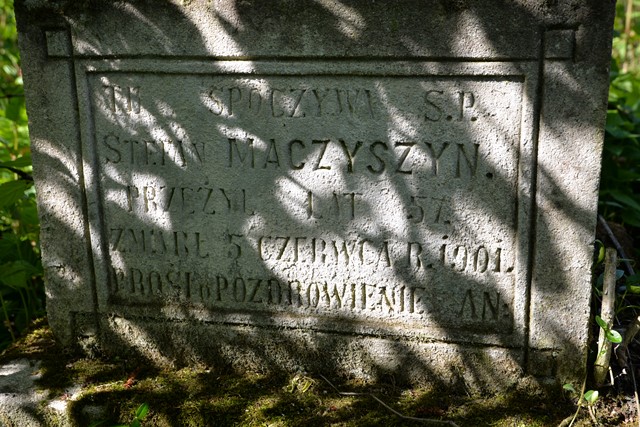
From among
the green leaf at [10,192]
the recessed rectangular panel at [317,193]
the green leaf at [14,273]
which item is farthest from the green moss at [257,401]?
the green leaf at [10,192]

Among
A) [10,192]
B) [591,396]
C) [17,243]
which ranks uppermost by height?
[10,192]

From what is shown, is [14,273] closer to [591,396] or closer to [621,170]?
[591,396]

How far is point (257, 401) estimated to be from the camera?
265cm

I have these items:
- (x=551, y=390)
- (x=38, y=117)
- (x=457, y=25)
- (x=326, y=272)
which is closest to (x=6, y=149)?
(x=38, y=117)

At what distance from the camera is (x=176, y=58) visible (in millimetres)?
2580

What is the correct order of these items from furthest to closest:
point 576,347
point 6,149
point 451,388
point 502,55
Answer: point 6,149 < point 451,388 < point 576,347 < point 502,55

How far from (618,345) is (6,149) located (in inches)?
148

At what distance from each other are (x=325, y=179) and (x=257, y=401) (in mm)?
955

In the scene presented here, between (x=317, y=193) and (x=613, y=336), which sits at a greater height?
(x=317, y=193)

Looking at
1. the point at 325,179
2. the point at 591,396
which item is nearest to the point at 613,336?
the point at 591,396

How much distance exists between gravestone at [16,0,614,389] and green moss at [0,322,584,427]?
0.09m

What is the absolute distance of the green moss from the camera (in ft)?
8.27

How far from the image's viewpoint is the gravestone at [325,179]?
2346 mm

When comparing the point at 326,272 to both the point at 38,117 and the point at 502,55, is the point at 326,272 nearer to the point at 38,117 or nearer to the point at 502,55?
the point at 502,55
